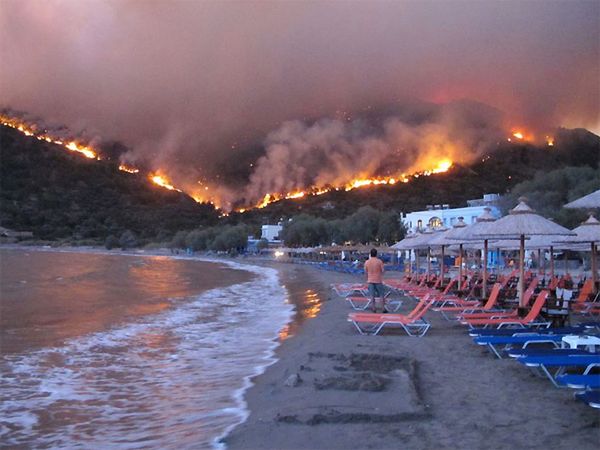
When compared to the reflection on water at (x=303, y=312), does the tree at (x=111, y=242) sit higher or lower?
higher

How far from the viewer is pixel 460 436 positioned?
203 inches

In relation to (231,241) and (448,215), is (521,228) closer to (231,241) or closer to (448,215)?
(448,215)

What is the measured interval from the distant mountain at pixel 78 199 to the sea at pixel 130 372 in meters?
125

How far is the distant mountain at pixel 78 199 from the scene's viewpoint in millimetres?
144625

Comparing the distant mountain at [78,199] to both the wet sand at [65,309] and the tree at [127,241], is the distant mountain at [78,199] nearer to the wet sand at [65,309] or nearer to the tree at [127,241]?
the tree at [127,241]

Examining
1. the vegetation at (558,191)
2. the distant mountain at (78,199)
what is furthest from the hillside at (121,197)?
the vegetation at (558,191)

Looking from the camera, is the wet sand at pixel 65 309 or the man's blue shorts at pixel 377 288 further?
the wet sand at pixel 65 309

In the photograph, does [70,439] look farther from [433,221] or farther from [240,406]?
[433,221]

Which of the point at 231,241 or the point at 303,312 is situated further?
the point at 231,241

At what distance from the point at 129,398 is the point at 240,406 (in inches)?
67.8

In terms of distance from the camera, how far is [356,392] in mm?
6688

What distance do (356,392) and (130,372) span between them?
183 inches

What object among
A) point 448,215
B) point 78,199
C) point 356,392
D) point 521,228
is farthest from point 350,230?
point 78,199

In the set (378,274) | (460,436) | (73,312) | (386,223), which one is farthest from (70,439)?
(386,223)
